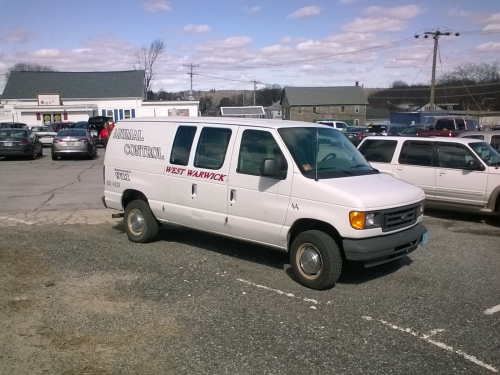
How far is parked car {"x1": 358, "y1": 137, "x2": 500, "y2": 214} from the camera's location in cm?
978

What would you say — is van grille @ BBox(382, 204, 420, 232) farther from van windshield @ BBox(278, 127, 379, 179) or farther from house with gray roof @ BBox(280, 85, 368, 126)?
house with gray roof @ BBox(280, 85, 368, 126)

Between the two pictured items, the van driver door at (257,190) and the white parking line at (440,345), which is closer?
the white parking line at (440,345)

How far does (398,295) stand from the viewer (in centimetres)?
579

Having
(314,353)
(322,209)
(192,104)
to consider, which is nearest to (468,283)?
(322,209)

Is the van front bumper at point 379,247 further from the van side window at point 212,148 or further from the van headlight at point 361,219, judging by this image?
the van side window at point 212,148

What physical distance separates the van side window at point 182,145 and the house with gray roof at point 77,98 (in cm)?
4255

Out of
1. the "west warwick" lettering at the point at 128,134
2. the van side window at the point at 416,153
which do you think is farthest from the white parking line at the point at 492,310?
the van side window at the point at 416,153

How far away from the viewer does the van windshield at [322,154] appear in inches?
244

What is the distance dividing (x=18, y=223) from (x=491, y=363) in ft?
27.6

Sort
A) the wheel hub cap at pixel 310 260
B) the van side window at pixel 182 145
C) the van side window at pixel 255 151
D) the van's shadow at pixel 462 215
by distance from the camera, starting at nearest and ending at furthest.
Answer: the wheel hub cap at pixel 310 260
the van side window at pixel 255 151
the van side window at pixel 182 145
the van's shadow at pixel 462 215

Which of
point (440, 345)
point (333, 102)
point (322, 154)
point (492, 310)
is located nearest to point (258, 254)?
point (322, 154)

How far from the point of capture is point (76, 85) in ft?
189

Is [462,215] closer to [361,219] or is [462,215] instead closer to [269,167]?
[361,219]

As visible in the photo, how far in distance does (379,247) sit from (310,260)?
834 mm
